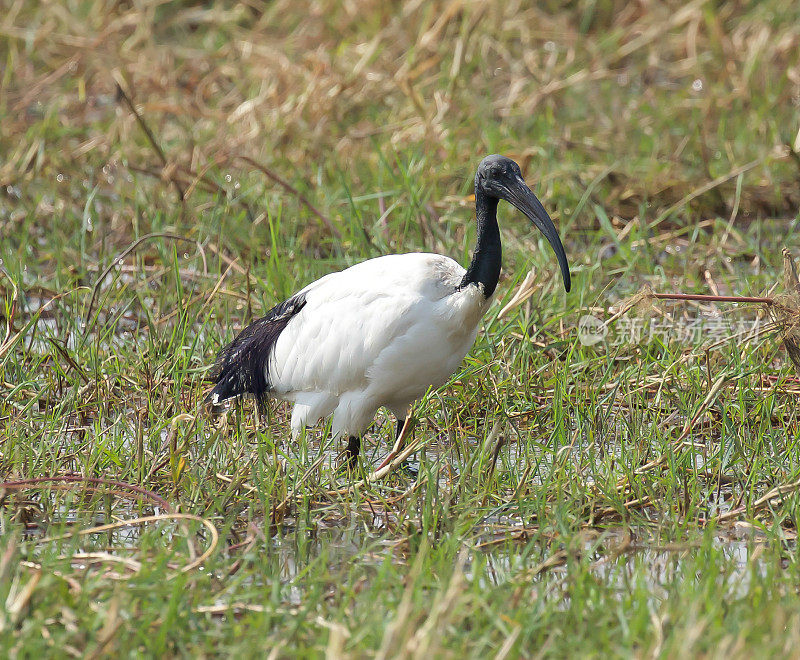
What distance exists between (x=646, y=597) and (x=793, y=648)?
373 mm

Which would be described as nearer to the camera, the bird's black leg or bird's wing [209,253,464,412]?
bird's wing [209,253,464,412]

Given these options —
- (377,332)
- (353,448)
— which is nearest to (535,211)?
(377,332)

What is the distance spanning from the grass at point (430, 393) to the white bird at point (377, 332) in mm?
188

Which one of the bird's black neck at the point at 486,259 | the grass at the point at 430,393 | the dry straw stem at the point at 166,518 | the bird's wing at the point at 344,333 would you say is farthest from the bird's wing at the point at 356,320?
the dry straw stem at the point at 166,518

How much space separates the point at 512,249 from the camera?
6.33 meters

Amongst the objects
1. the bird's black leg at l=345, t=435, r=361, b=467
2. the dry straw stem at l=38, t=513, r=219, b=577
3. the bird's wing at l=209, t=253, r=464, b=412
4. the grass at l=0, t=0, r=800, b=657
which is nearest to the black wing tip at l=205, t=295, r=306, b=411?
the bird's wing at l=209, t=253, r=464, b=412

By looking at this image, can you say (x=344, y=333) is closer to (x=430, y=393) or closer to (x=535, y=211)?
(x=430, y=393)

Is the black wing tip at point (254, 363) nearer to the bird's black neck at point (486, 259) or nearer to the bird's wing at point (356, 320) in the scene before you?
the bird's wing at point (356, 320)

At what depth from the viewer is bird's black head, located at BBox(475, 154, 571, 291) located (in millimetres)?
4258

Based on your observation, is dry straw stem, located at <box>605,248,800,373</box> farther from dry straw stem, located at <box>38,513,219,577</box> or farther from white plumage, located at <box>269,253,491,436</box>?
dry straw stem, located at <box>38,513,219,577</box>

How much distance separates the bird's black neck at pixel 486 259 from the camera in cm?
419

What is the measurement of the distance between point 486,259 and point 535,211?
0.24 meters

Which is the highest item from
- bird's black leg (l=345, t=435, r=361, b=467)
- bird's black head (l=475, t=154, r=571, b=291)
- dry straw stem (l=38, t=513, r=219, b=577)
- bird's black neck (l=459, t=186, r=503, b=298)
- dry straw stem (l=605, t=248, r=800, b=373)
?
bird's black head (l=475, t=154, r=571, b=291)

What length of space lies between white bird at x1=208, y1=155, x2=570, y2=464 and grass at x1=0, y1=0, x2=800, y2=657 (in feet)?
0.62
